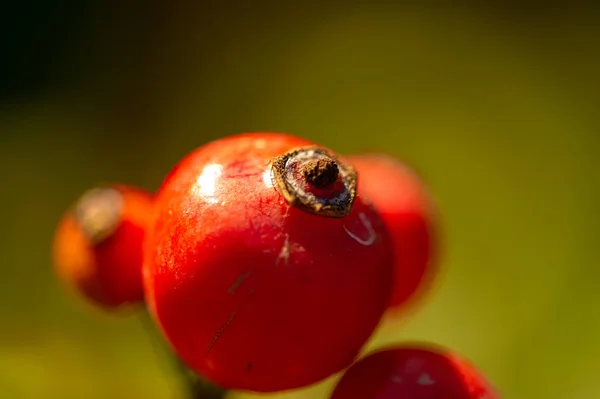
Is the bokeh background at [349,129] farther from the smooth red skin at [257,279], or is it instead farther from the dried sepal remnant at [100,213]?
the smooth red skin at [257,279]

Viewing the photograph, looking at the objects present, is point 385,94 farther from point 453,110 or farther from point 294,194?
point 294,194

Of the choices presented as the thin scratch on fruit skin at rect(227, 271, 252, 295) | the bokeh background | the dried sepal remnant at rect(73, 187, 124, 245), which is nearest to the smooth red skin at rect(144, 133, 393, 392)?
the thin scratch on fruit skin at rect(227, 271, 252, 295)

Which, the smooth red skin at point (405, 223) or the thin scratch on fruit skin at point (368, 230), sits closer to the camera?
the thin scratch on fruit skin at point (368, 230)

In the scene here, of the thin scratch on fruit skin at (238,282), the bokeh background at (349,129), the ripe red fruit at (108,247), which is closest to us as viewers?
the thin scratch on fruit skin at (238,282)

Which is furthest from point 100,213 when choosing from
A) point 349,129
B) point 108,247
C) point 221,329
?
point 349,129

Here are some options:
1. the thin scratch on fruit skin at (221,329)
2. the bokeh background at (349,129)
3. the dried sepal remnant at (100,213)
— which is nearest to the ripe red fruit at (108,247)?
the dried sepal remnant at (100,213)

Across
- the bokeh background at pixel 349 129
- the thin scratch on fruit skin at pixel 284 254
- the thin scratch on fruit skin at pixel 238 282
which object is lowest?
the bokeh background at pixel 349 129

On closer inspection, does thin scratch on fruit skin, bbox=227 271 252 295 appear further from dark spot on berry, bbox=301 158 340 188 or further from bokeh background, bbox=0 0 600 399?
bokeh background, bbox=0 0 600 399
